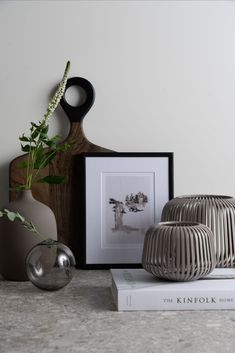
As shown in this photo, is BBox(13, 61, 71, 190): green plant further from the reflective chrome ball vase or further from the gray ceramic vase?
the reflective chrome ball vase

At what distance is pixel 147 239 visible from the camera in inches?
36.5

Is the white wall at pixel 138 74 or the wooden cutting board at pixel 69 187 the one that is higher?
the white wall at pixel 138 74

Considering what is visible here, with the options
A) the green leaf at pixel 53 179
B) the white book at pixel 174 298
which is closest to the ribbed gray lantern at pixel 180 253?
the white book at pixel 174 298

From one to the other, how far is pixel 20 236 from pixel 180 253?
327mm

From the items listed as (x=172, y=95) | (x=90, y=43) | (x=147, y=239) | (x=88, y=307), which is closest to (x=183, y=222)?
(x=147, y=239)

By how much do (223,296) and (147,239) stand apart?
6.4 inches

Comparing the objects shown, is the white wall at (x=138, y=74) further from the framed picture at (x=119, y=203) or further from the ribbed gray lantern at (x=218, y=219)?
the ribbed gray lantern at (x=218, y=219)

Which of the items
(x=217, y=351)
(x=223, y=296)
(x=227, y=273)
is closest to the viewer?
(x=217, y=351)

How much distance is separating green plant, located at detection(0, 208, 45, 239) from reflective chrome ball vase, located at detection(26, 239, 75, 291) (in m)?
0.05

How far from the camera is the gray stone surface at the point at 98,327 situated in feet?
2.28

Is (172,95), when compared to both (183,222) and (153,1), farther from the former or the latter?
(183,222)

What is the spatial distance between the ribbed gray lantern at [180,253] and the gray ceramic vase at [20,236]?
245 mm

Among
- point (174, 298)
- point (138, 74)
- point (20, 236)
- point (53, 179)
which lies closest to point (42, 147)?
point (53, 179)

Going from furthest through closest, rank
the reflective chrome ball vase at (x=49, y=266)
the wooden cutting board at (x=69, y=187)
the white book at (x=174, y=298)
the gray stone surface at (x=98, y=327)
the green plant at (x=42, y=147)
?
1. the wooden cutting board at (x=69, y=187)
2. the green plant at (x=42, y=147)
3. the reflective chrome ball vase at (x=49, y=266)
4. the white book at (x=174, y=298)
5. the gray stone surface at (x=98, y=327)
